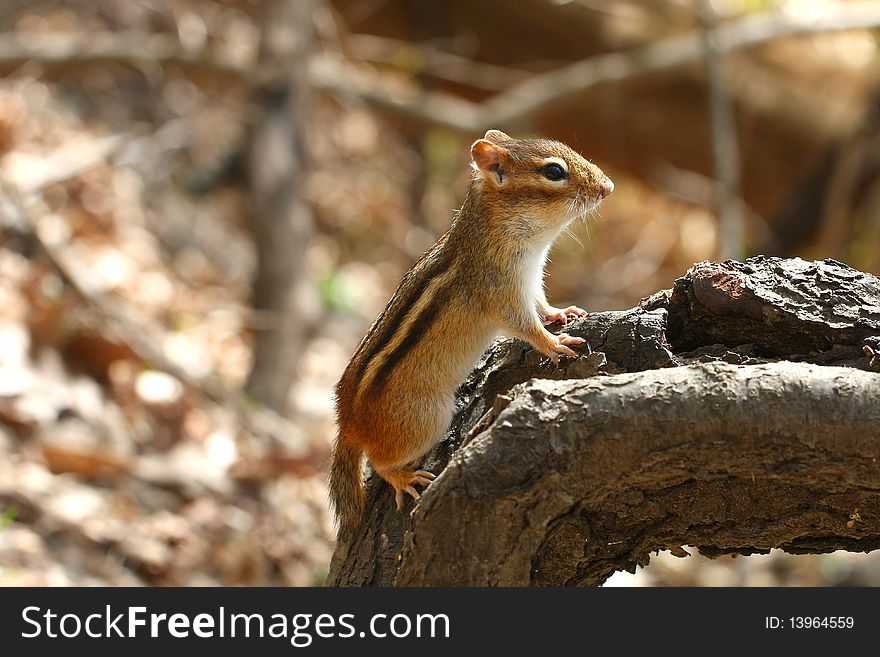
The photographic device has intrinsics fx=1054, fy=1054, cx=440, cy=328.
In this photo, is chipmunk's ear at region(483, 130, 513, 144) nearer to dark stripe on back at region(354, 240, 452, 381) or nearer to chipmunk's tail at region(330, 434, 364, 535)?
dark stripe on back at region(354, 240, 452, 381)

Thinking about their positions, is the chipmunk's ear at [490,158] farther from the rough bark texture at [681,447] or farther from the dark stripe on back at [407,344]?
the rough bark texture at [681,447]

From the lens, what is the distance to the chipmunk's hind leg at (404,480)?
3109 millimetres

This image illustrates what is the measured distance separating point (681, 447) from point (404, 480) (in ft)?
3.34

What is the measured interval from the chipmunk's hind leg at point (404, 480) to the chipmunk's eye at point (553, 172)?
4.30 ft

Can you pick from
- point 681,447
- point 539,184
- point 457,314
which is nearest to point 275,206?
point 539,184

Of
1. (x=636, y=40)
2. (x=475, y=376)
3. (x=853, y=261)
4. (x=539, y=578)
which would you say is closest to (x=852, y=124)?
(x=853, y=261)

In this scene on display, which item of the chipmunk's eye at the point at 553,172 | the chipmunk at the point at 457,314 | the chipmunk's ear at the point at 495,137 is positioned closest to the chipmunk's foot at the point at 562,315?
the chipmunk at the point at 457,314

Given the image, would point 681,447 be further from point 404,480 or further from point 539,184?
point 539,184

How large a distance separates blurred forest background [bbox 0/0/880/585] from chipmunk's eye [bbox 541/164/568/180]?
112 centimetres

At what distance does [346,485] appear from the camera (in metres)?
3.32

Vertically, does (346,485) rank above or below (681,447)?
above

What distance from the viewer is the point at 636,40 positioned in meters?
8.41
